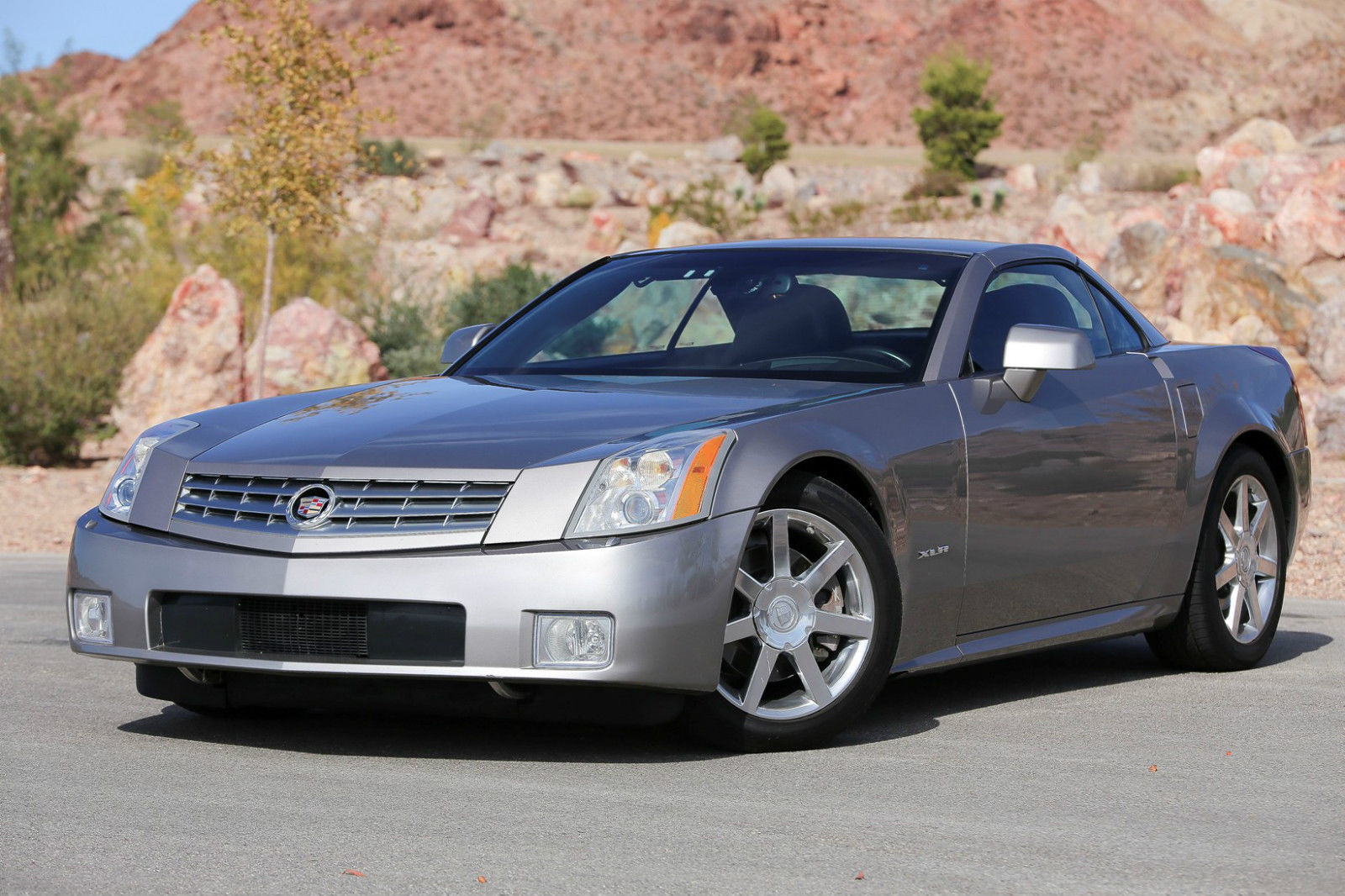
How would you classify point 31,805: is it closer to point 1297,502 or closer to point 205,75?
point 1297,502

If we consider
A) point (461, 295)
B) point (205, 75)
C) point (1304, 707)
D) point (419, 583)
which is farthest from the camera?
point (205, 75)

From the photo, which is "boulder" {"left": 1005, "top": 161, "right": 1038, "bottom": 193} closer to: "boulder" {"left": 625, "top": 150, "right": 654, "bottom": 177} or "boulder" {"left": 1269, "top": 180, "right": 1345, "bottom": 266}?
"boulder" {"left": 625, "top": 150, "right": 654, "bottom": 177}

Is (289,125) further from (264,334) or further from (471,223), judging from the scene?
(471,223)

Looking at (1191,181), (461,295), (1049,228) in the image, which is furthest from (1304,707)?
(1191,181)

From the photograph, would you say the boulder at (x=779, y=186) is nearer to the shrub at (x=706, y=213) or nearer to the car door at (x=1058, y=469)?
the shrub at (x=706, y=213)

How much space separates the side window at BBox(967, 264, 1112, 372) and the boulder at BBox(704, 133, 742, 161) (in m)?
71.9

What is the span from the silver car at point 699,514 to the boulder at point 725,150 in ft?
237

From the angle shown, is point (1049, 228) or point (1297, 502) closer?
point (1297, 502)

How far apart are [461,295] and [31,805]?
21.4 meters

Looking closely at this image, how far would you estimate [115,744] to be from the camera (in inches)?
213

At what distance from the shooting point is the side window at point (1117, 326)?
7.00 metres

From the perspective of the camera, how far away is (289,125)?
19844mm

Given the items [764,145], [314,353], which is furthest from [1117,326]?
[764,145]

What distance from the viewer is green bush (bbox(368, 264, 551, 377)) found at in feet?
74.3
